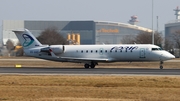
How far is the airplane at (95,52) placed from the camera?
52.5 m

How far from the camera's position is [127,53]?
52875mm

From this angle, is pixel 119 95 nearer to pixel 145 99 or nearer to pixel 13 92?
pixel 145 99

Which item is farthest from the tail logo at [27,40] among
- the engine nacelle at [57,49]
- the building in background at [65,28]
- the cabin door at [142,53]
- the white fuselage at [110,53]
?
the building in background at [65,28]

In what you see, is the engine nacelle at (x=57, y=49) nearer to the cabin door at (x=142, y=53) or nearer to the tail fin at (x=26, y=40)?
the tail fin at (x=26, y=40)

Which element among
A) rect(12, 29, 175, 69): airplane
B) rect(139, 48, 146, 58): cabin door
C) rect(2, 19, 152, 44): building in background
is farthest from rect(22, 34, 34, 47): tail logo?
rect(2, 19, 152, 44): building in background

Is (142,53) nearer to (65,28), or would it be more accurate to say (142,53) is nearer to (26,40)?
(26,40)

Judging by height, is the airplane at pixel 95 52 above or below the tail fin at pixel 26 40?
below

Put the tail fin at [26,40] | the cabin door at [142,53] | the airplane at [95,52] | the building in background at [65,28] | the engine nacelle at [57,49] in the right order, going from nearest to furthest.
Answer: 1. the cabin door at [142,53]
2. the airplane at [95,52]
3. the engine nacelle at [57,49]
4. the tail fin at [26,40]
5. the building in background at [65,28]

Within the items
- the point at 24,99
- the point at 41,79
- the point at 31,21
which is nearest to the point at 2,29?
the point at 31,21

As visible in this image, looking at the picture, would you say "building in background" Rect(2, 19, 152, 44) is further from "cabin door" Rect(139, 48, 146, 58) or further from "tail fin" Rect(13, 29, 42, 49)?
"cabin door" Rect(139, 48, 146, 58)

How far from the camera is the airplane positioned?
52.5m

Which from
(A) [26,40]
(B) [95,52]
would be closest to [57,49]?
(A) [26,40]

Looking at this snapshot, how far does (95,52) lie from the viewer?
55031mm

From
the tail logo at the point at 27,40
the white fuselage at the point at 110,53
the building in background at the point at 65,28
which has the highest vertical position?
the building in background at the point at 65,28
